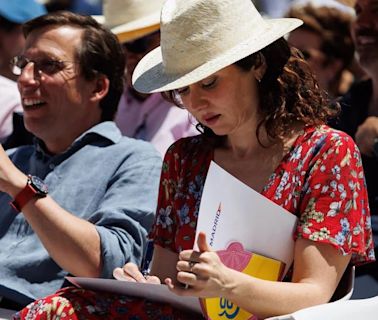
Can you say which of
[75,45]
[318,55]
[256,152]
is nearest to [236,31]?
[256,152]

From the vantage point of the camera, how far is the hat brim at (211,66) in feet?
8.75

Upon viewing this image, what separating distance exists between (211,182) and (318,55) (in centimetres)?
251

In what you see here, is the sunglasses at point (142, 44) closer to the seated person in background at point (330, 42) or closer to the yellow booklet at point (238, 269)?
the seated person in background at point (330, 42)

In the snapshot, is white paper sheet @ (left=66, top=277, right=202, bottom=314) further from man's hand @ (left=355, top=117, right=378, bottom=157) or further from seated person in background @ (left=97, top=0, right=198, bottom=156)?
seated person in background @ (left=97, top=0, right=198, bottom=156)

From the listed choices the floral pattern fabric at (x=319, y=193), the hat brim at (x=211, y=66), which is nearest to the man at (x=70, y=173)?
the floral pattern fabric at (x=319, y=193)

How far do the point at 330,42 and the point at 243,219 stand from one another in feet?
8.64

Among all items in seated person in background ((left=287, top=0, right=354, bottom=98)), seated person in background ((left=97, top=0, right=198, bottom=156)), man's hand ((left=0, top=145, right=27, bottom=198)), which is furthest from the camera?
seated person in background ((left=287, top=0, right=354, bottom=98))

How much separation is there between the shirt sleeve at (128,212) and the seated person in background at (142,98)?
96 centimetres

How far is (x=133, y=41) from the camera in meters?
4.70

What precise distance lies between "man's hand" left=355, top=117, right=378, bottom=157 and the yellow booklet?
1080 millimetres

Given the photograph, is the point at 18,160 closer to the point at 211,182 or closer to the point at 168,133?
the point at 168,133

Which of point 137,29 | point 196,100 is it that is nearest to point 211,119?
point 196,100

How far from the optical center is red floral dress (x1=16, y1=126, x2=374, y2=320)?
259cm

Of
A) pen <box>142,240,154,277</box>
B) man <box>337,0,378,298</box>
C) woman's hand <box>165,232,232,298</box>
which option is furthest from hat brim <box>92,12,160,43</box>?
woman's hand <box>165,232,232,298</box>
